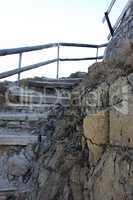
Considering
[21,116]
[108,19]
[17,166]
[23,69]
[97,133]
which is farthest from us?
[108,19]

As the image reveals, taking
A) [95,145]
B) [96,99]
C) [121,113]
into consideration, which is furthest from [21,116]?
[121,113]

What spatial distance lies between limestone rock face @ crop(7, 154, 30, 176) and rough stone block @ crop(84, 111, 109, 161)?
1.16 m

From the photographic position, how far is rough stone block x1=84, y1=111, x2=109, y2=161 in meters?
3.10

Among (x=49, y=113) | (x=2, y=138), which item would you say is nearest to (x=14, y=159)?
(x=2, y=138)

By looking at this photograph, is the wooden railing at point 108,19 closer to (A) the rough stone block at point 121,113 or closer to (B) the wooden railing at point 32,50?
(B) the wooden railing at point 32,50

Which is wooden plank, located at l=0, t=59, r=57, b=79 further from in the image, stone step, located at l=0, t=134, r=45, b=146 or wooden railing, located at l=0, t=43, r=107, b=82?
stone step, located at l=0, t=134, r=45, b=146

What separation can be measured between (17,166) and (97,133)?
1.34 metres

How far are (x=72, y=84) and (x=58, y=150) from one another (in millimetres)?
2291

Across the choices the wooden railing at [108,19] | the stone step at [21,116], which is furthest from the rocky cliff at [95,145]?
the wooden railing at [108,19]

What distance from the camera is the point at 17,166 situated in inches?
166

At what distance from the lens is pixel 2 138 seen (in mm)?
4234

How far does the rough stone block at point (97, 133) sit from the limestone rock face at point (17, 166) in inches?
45.6

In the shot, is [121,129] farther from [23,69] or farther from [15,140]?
[23,69]

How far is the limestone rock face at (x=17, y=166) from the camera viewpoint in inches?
165
